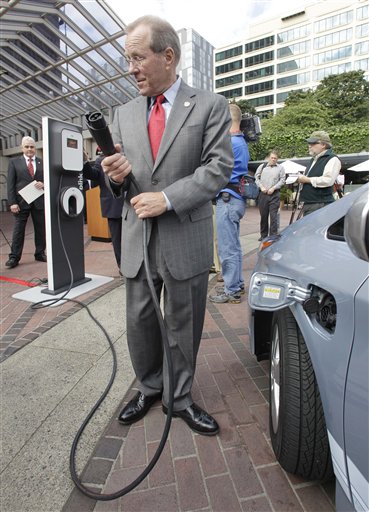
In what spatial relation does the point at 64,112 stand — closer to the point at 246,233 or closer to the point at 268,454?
the point at 246,233

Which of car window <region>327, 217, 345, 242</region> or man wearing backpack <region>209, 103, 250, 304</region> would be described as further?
man wearing backpack <region>209, 103, 250, 304</region>

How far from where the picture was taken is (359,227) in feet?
2.36

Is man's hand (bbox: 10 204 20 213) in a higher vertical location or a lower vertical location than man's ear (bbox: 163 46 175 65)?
lower

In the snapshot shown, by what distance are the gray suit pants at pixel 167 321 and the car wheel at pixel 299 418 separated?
49 cm

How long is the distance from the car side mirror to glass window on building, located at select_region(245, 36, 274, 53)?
8527 cm

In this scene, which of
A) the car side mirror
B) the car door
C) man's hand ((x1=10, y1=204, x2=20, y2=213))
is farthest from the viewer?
man's hand ((x1=10, y1=204, x2=20, y2=213))

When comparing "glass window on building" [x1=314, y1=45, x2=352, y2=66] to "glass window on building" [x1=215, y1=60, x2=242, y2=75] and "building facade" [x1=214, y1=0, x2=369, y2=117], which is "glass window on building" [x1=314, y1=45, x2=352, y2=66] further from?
"glass window on building" [x1=215, y1=60, x2=242, y2=75]

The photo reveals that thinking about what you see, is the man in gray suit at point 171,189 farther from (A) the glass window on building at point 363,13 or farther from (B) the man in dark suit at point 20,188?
(A) the glass window on building at point 363,13

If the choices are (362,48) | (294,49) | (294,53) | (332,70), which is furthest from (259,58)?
(362,48)

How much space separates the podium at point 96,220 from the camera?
25.2ft

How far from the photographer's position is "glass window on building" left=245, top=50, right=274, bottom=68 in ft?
236

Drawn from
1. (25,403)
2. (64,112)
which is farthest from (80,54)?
(25,403)

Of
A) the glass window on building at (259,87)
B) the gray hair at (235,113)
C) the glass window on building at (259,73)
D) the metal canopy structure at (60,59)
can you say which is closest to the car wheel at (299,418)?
the gray hair at (235,113)

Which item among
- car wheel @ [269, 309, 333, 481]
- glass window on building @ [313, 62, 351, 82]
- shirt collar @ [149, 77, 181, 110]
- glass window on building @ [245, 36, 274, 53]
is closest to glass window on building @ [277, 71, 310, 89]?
glass window on building @ [313, 62, 351, 82]
